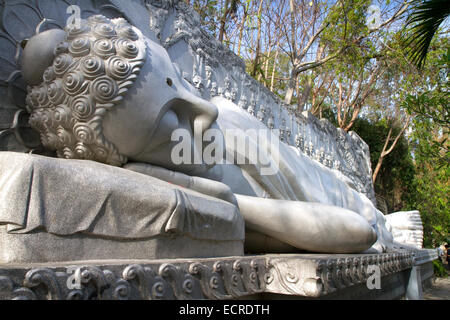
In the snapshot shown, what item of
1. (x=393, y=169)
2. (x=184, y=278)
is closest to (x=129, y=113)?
(x=184, y=278)

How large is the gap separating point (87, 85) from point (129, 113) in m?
0.19

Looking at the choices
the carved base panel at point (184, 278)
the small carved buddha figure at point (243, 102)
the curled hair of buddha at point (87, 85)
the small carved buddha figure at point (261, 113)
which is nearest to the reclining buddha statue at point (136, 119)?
the curled hair of buddha at point (87, 85)

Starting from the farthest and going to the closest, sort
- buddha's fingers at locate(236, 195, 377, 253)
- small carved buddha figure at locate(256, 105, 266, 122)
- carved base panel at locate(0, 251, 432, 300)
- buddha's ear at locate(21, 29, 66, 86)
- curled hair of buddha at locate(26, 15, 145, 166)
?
1. small carved buddha figure at locate(256, 105, 266, 122)
2. buddha's fingers at locate(236, 195, 377, 253)
3. buddha's ear at locate(21, 29, 66, 86)
4. curled hair of buddha at locate(26, 15, 145, 166)
5. carved base panel at locate(0, 251, 432, 300)

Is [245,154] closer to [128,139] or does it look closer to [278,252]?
[278,252]

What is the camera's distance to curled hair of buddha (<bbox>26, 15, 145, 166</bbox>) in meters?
1.36

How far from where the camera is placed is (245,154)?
2.43m

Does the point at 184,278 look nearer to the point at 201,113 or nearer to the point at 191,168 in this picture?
the point at 191,168

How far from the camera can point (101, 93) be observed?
53.3 inches

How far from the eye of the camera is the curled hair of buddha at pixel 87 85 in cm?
136

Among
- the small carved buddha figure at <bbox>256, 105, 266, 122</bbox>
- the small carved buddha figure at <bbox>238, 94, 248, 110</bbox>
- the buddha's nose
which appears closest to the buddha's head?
the buddha's nose

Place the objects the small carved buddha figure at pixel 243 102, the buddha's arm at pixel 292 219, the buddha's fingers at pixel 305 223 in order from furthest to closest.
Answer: the small carved buddha figure at pixel 243 102 < the buddha's fingers at pixel 305 223 < the buddha's arm at pixel 292 219

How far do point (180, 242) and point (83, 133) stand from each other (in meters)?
0.59

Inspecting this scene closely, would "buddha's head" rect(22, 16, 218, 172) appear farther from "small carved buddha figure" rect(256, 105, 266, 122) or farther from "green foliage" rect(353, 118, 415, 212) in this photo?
"green foliage" rect(353, 118, 415, 212)

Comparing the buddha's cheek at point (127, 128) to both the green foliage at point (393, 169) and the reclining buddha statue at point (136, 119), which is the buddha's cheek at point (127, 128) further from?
the green foliage at point (393, 169)
